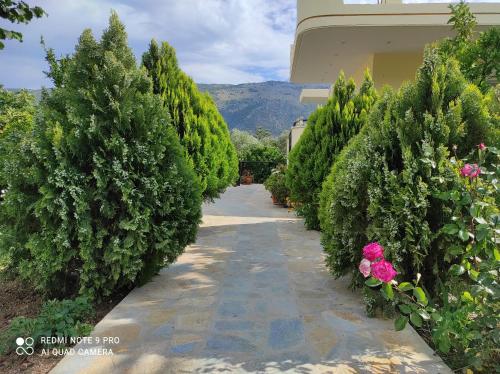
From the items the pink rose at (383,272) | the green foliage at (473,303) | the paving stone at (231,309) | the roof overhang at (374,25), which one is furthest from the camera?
the roof overhang at (374,25)

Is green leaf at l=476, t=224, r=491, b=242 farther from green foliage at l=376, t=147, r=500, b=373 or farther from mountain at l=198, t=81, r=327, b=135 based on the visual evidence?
mountain at l=198, t=81, r=327, b=135

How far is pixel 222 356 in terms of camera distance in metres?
2.42

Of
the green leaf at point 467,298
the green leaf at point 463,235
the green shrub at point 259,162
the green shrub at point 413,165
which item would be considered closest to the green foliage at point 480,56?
the green shrub at point 413,165

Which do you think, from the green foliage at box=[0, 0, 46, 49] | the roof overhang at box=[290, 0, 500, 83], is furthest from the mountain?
the green foliage at box=[0, 0, 46, 49]

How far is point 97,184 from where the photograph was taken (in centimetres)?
324

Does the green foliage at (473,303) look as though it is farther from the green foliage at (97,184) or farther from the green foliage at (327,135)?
the green foliage at (327,135)

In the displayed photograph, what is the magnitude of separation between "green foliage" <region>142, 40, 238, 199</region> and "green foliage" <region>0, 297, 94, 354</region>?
3.74 metres

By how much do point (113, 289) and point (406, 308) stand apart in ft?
9.08

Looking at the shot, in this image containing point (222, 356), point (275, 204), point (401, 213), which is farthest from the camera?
point (275, 204)

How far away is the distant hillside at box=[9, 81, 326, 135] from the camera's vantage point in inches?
4587

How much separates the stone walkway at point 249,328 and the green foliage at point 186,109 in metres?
2.50

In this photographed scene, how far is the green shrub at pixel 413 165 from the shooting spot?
280cm

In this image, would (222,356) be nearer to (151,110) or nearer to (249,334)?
(249,334)

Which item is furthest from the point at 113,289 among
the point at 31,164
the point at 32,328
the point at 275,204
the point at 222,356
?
the point at 275,204
